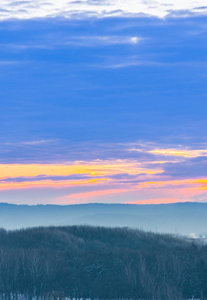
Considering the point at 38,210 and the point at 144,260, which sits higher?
the point at 38,210

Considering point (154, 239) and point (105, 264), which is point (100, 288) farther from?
point (154, 239)

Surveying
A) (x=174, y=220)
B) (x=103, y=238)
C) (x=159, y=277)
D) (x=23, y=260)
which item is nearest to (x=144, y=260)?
(x=159, y=277)

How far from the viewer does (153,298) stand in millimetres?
26578

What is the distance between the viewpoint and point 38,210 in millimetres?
187000

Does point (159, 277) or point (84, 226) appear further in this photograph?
point (84, 226)

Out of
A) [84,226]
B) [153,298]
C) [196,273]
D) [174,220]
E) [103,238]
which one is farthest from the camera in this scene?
[174,220]

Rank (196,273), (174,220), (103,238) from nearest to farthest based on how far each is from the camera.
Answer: (196,273) → (103,238) → (174,220)

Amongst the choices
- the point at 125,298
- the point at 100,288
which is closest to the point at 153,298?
the point at 125,298

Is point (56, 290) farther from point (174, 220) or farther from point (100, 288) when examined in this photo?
point (174, 220)

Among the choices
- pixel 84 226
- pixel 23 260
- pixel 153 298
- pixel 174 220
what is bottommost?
pixel 153 298

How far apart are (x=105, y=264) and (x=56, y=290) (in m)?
4.41

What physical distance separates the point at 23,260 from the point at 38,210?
513ft

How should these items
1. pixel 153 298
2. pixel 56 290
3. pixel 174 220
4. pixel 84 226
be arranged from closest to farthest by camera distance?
1. pixel 153 298
2. pixel 56 290
3. pixel 84 226
4. pixel 174 220

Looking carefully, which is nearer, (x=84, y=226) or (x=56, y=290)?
(x=56, y=290)
